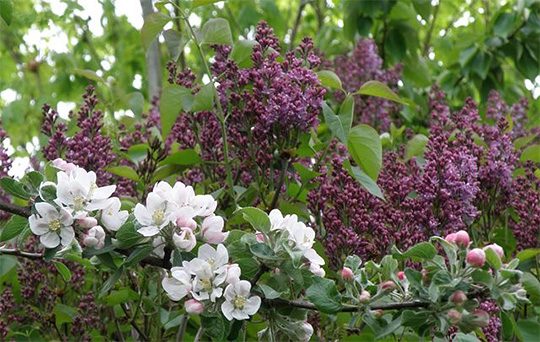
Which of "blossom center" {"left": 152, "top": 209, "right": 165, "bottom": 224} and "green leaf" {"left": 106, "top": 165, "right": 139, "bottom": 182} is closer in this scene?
"blossom center" {"left": 152, "top": 209, "right": 165, "bottom": 224}

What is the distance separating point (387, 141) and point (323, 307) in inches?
43.9

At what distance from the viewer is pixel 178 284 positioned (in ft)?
3.43

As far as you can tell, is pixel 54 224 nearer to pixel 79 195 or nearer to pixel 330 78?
pixel 79 195

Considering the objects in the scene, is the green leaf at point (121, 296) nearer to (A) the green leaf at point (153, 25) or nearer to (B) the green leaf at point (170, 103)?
(B) the green leaf at point (170, 103)

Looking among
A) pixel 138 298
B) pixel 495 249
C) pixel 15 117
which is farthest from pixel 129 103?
pixel 15 117

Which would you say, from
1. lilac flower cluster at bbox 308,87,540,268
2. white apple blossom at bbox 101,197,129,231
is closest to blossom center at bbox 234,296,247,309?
white apple blossom at bbox 101,197,129,231

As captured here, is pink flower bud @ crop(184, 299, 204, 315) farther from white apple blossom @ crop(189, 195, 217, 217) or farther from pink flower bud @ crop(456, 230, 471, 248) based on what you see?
pink flower bud @ crop(456, 230, 471, 248)

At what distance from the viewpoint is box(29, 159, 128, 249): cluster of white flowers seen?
1.05 meters

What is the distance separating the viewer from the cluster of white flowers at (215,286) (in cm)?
102

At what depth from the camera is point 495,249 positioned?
0.99 metres

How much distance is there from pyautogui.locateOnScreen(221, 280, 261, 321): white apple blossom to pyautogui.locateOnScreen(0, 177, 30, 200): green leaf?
0.34 metres

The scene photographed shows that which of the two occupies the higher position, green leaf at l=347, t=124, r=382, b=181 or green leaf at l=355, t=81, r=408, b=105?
green leaf at l=355, t=81, r=408, b=105

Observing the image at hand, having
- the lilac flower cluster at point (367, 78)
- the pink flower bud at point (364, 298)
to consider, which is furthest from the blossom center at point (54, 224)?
the lilac flower cluster at point (367, 78)

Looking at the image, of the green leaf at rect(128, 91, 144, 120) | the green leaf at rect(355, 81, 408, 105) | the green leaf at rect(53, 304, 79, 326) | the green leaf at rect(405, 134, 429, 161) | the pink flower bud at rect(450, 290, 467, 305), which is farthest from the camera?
the green leaf at rect(128, 91, 144, 120)
